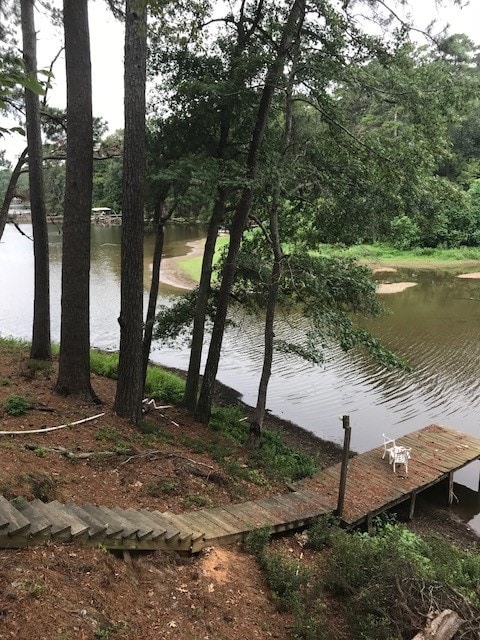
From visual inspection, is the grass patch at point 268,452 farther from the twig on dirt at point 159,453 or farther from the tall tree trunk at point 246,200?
the twig on dirt at point 159,453

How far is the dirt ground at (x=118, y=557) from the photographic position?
3.23m

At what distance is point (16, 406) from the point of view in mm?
7715

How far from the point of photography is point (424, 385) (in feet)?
48.7

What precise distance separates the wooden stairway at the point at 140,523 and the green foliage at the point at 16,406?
3.24 m

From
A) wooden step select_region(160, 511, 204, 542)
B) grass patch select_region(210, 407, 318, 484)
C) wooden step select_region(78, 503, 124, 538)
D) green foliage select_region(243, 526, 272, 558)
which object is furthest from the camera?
grass patch select_region(210, 407, 318, 484)

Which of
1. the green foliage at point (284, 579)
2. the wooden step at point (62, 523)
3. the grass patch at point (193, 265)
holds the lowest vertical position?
the grass patch at point (193, 265)

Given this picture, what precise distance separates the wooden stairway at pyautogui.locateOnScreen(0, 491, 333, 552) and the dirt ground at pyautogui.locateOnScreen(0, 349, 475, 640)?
0.11 metres

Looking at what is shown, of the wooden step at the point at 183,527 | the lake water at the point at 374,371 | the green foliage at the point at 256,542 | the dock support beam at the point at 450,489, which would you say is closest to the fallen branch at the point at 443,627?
the green foliage at the point at 256,542

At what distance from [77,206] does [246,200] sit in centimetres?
306

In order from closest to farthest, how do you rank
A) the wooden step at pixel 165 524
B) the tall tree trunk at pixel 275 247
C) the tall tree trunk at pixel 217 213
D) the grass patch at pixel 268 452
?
the wooden step at pixel 165 524 → the tall tree trunk at pixel 275 247 → the tall tree trunk at pixel 217 213 → the grass patch at pixel 268 452

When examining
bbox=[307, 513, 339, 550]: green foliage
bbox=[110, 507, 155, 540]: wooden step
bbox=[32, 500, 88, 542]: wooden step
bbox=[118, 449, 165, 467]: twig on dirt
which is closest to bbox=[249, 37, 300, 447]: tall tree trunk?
bbox=[118, 449, 165, 467]: twig on dirt

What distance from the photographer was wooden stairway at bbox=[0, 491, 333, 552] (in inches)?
146

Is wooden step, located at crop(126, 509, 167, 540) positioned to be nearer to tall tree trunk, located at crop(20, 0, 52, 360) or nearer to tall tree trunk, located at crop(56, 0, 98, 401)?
tall tree trunk, located at crop(56, 0, 98, 401)

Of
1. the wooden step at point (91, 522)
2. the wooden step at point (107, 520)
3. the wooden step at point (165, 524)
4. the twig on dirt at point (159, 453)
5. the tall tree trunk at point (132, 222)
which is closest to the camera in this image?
the wooden step at point (91, 522)
